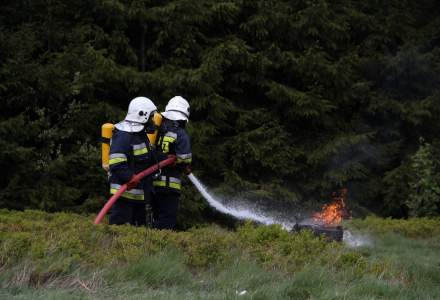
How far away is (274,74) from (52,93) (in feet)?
15.5

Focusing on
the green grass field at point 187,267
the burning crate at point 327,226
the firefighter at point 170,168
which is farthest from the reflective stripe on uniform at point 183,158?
the burning crate at point 327,226

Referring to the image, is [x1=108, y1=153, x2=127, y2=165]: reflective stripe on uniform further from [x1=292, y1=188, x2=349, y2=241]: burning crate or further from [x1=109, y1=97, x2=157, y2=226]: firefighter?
[x1=292, y1=188, x2=349, y2=241]: burning crate

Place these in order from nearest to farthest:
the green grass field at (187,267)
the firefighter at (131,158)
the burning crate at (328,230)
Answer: the green grass field at (187,267)
the firefighter at (131,158)
the burning crate at (328,230)

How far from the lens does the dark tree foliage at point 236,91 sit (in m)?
11.9

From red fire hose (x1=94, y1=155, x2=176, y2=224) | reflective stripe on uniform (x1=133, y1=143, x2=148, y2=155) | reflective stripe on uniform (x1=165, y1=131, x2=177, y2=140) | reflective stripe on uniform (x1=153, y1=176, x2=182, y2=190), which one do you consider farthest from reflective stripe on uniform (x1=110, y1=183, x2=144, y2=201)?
reflective stripe on uniform (x1=165, y1=131, x2=177, y2=140)

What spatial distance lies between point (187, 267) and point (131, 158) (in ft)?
7.92

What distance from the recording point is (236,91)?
545 inches

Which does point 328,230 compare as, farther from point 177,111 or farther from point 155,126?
point 155,126

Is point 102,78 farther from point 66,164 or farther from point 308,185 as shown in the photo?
point 308,185

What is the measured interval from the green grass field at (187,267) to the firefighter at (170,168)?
4.52ft

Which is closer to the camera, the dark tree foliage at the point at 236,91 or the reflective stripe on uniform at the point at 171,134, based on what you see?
the reflective stripe on uniform at the point at 171,134

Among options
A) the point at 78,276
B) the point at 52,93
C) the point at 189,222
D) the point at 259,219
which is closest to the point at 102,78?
the point at 52,93

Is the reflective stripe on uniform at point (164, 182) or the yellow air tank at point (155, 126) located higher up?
the yellow air tank at point (155, 126)

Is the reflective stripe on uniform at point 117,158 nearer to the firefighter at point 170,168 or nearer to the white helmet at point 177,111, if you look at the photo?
the firefighter at point 170,168
